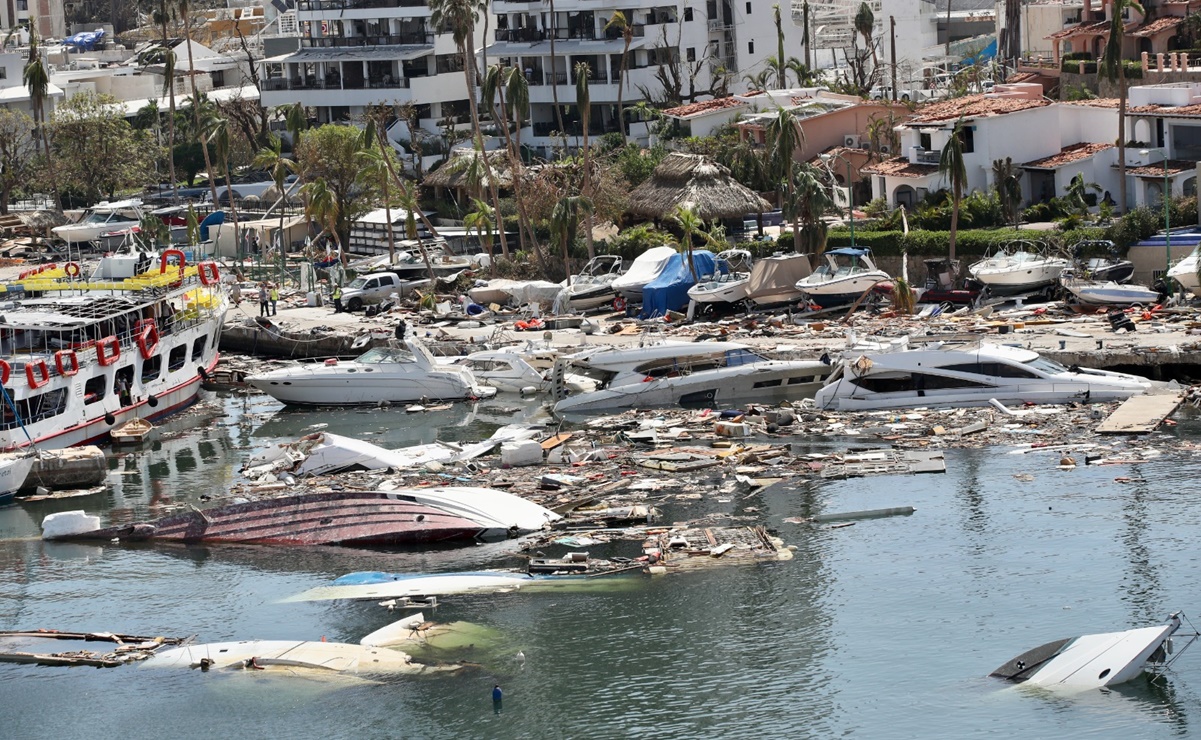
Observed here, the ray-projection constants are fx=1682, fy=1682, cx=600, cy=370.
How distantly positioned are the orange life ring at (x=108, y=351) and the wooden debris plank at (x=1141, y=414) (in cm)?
2772

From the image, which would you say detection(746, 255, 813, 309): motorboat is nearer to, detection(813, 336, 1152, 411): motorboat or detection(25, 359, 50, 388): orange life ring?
detection(813, 336, 1152, 411): motorboat

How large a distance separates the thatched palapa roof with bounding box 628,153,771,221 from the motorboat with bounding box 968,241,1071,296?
1460 cm

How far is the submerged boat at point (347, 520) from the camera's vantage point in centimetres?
3628

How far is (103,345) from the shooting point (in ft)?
160

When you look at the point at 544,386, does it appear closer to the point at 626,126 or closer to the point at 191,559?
the point at 191,559

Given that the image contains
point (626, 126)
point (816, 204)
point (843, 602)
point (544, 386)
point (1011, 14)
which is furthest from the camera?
point (1011, 14)

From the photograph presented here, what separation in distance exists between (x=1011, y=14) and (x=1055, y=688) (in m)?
74.1

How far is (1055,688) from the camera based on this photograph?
27.4m

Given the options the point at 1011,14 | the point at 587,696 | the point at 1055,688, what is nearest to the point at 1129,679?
the point at 1055,688

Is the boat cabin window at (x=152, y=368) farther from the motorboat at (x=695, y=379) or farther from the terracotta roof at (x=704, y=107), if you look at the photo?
the terracotta roof at (x=704, y=107)

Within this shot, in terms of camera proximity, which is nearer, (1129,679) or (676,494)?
(1129,679)

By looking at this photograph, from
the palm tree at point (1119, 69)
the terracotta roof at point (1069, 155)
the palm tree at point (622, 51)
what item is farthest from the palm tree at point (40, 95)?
the palm tree at point (1119, 69)

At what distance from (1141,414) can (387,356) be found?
2195 centimetres

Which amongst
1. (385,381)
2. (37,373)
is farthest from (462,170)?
(37,373)
